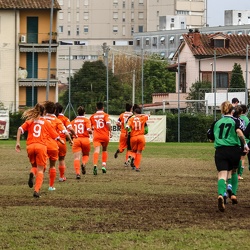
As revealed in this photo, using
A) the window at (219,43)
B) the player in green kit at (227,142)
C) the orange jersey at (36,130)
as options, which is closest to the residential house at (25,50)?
the window at (219,43)

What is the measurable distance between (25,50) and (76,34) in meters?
121

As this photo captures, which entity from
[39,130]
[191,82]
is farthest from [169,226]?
[191,82]

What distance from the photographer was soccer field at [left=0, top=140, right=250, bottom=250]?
42.7ft

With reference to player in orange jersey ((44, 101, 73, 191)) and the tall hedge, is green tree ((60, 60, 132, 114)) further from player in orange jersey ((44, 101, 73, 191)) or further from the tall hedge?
player in orange jersey ((44, 101, 73, 191))

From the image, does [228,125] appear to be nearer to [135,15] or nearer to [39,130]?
[39,130]

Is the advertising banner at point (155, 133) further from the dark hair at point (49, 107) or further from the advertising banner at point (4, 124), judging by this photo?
the dark hair at point (49, 107)

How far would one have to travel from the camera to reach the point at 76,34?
192750 millimetres

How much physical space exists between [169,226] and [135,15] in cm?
17881

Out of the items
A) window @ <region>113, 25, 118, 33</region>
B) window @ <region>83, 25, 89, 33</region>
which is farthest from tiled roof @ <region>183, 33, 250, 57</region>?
window @ <region>83, 25, 89, 33</region>

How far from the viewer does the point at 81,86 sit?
67.0 metres

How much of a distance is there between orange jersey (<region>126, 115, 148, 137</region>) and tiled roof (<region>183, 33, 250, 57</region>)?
182 ft

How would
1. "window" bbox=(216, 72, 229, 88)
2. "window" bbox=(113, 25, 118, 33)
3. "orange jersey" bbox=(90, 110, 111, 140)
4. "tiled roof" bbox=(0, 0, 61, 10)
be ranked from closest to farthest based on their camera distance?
"orange jersey" bbox=(90, 110, 111, 140)
"tiled roof" bbox=(0, 0, 61, 10)
"window" bbox=(216, 72, 229, 88)
"window" bbox=(113, 25, 118, 33)

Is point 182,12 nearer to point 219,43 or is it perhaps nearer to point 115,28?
point 115,28

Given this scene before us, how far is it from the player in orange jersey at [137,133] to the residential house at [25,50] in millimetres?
40818
